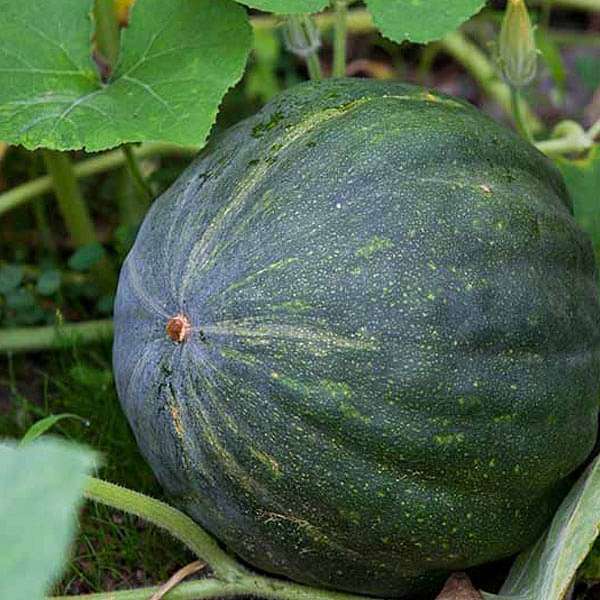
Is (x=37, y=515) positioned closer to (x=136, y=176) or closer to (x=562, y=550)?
(x=562, y=550)

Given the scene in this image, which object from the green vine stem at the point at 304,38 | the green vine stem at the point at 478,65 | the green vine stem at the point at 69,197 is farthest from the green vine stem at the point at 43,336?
the green vine stem at the point at 478,65

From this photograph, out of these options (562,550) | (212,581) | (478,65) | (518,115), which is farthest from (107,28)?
(562,550)

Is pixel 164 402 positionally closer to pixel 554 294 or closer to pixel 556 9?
pixel 554 294

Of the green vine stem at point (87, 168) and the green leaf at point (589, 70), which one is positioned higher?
the green vine stem at point (87, 168)

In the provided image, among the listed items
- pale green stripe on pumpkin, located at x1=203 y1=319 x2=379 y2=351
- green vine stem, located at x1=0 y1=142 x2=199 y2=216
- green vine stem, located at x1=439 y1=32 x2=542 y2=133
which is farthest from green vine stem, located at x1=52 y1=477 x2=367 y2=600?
green vine stem, located at x1=439 y1=32 x2=542 y2=133

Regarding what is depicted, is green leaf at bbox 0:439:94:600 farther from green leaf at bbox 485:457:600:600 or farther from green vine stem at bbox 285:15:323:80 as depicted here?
green vine stem at bbox 285:15:323:80

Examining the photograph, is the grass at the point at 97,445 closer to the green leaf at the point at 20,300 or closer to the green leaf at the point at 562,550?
the green leaf at the point at 20,300
